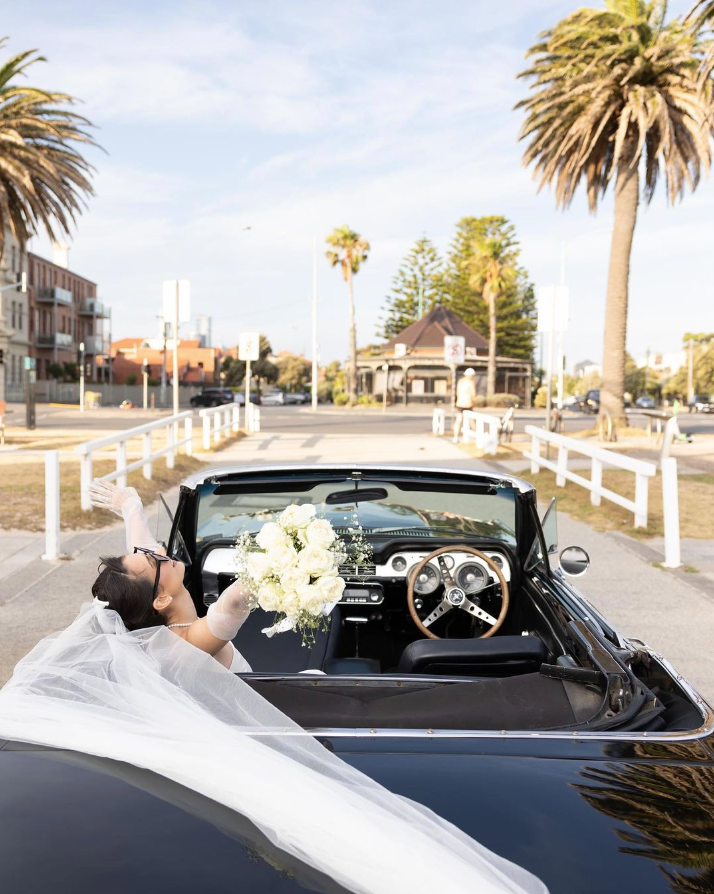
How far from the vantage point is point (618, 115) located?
75.8 ft

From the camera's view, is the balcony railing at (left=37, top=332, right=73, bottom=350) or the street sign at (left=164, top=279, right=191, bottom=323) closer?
the street sign at (left=164, top=279, right=191, bottom=323)

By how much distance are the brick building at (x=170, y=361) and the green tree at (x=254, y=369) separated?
1.38 metres

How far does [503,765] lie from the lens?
1.88 meters

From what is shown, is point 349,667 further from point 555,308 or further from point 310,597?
point 555,308

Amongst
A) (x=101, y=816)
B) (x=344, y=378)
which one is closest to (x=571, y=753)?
(x=101, y=816)

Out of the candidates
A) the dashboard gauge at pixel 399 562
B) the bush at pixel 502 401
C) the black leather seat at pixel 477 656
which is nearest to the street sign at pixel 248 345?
the dashboard gauge at pixel 399 562

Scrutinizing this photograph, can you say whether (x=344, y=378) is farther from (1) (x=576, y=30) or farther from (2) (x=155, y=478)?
(2) (x=155, y=478)

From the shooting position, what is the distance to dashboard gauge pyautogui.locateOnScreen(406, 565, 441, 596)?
14.1 feet

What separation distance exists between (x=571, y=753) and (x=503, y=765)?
0.16 m

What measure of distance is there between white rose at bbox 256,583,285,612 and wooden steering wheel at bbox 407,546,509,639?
5.88ft

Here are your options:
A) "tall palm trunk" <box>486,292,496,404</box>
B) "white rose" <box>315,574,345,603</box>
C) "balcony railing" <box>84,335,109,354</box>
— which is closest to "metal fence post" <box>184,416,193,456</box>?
"white rose" <box>315,574,345,603</box>

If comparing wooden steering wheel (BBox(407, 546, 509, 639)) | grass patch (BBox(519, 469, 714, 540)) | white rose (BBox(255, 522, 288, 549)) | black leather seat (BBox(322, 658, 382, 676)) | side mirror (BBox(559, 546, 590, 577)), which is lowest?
grass patch (BBox(519, 469, 714, 540))

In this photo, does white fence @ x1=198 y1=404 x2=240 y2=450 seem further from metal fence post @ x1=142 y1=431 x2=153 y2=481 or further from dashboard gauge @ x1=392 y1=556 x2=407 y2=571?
dashboard gauge @ x1=392 y1=556 x2=407 y2=571

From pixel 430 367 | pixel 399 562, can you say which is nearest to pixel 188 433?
pixel 399 562
